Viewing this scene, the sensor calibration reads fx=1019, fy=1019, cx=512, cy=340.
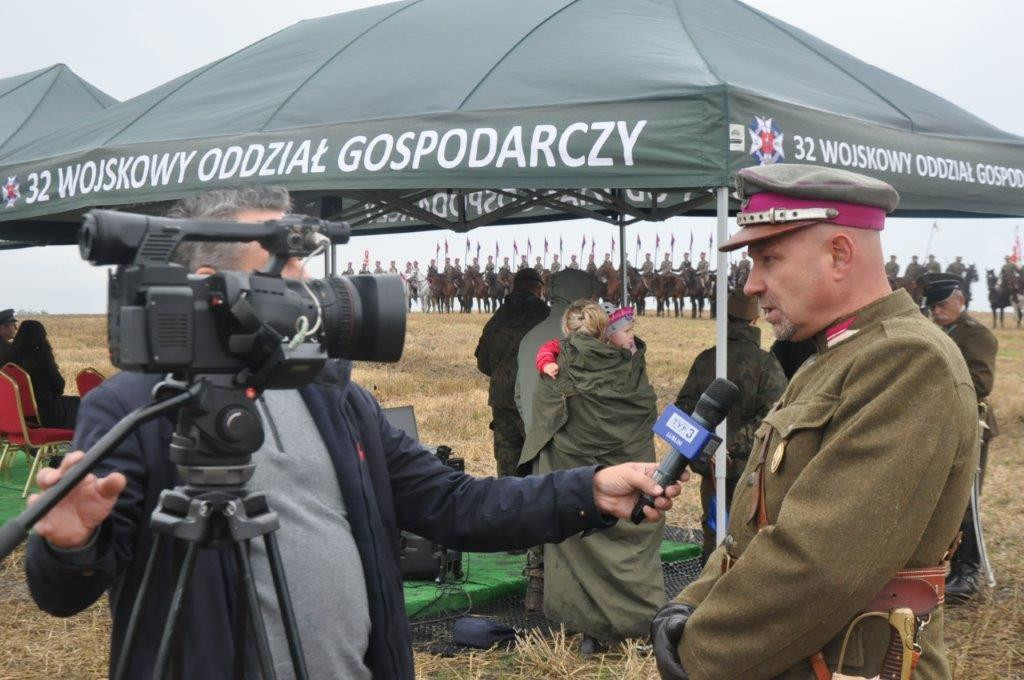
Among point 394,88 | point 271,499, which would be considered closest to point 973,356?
point 394,88

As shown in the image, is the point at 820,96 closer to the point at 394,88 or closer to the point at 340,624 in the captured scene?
the point at 394,88

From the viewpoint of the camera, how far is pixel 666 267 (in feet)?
145

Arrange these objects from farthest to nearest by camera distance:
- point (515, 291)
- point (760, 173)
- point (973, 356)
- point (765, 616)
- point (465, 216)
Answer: point (465, 216)
point (515, 291)
point (973, 356)
point (760, 173)
point (765, 616)

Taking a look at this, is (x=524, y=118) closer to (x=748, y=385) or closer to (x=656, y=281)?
(x=748, y=385)

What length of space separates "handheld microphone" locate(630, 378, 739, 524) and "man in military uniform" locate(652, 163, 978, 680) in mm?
135

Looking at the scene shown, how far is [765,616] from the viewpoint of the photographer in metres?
2.01

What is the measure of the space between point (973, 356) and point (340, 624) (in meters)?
5.68

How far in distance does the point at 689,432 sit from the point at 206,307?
0.99 metres

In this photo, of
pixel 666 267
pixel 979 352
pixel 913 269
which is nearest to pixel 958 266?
pixel 913 269

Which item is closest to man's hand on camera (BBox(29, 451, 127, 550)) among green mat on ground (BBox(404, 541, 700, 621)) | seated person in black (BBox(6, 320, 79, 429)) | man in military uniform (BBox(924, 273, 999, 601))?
green mat on ground (BBox(404, 541, 700, 621))

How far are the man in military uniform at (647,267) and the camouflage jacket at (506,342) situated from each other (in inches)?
1471

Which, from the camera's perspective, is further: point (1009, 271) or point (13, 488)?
point (1009, 271)

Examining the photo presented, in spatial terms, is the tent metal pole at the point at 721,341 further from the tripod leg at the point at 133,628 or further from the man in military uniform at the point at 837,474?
the tripod leg at the point at 133,628

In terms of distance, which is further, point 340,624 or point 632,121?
point 632,121
